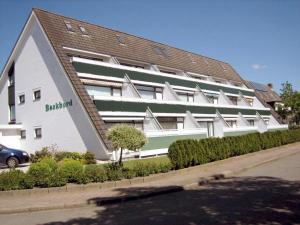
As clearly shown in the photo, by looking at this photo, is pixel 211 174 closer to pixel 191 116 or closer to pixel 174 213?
pixel 174 213

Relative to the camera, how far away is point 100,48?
29.0m

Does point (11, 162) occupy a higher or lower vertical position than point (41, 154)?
lower

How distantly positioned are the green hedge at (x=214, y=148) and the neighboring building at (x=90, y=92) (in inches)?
197

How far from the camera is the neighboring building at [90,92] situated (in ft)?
76.2

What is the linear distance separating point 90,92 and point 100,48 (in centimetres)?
536

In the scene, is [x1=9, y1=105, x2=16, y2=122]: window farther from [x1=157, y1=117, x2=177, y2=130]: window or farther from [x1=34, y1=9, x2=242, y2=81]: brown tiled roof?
[x1=157, y1=117, x2=177, y2=130]: window

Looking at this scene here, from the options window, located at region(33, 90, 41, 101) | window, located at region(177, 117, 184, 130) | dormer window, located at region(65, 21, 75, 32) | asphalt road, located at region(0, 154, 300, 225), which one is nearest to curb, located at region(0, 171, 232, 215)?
asphalt road, located at region(0, 154, 300, 225)

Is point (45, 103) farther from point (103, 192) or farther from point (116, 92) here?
point (103, 192)

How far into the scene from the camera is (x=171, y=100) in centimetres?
3030

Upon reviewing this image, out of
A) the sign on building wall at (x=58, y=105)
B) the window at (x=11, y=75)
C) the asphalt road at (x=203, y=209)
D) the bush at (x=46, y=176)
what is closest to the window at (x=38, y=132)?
the sign on building wall at (x=58, y=105)

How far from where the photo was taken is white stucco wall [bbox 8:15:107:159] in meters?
22.8

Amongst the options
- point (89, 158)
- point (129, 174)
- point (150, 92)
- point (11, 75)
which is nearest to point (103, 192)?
point (129, 174)

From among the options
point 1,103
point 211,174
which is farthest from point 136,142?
point 1,103

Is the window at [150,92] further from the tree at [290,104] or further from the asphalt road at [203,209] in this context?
the tree at [290,104]
